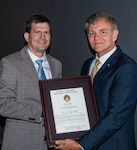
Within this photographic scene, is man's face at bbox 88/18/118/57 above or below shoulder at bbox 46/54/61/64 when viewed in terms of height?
above

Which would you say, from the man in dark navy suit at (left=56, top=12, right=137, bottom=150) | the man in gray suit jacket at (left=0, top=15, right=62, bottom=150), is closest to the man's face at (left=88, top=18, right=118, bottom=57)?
the man in dark navy suit at (left=56, top=12, right=137, bottom=150)

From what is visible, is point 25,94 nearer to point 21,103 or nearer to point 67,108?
point 21,103

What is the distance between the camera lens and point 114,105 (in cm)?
182

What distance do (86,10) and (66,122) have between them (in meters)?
0.94

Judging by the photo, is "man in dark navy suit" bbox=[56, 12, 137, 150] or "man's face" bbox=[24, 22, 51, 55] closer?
"man in dark navy suit" bbox=[56, 12, 137, 150]

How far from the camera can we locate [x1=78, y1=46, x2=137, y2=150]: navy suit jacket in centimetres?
182

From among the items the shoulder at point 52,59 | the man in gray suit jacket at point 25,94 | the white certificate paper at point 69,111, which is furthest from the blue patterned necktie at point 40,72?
the white certificate paper at point 69,111

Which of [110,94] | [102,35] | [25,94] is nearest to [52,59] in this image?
[25,94]

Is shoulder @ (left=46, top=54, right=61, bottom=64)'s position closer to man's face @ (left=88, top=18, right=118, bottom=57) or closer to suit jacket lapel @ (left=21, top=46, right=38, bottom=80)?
suit jacket lapel @ (left=21, top=46, right=38, bottom=80)

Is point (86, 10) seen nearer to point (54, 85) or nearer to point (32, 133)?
point (54, 85)

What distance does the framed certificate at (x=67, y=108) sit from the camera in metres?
1.85

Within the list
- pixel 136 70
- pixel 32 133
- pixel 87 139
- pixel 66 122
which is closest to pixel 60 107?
pixel 66 122

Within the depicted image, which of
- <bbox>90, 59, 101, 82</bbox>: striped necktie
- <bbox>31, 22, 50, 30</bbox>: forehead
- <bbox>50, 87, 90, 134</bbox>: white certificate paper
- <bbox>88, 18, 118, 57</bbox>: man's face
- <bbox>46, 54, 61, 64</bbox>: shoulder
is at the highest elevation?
<bbox>31, 22, 50, 30</bbox>: forehead

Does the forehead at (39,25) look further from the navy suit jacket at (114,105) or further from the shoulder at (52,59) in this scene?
the navy suit jacket at (114,105)
